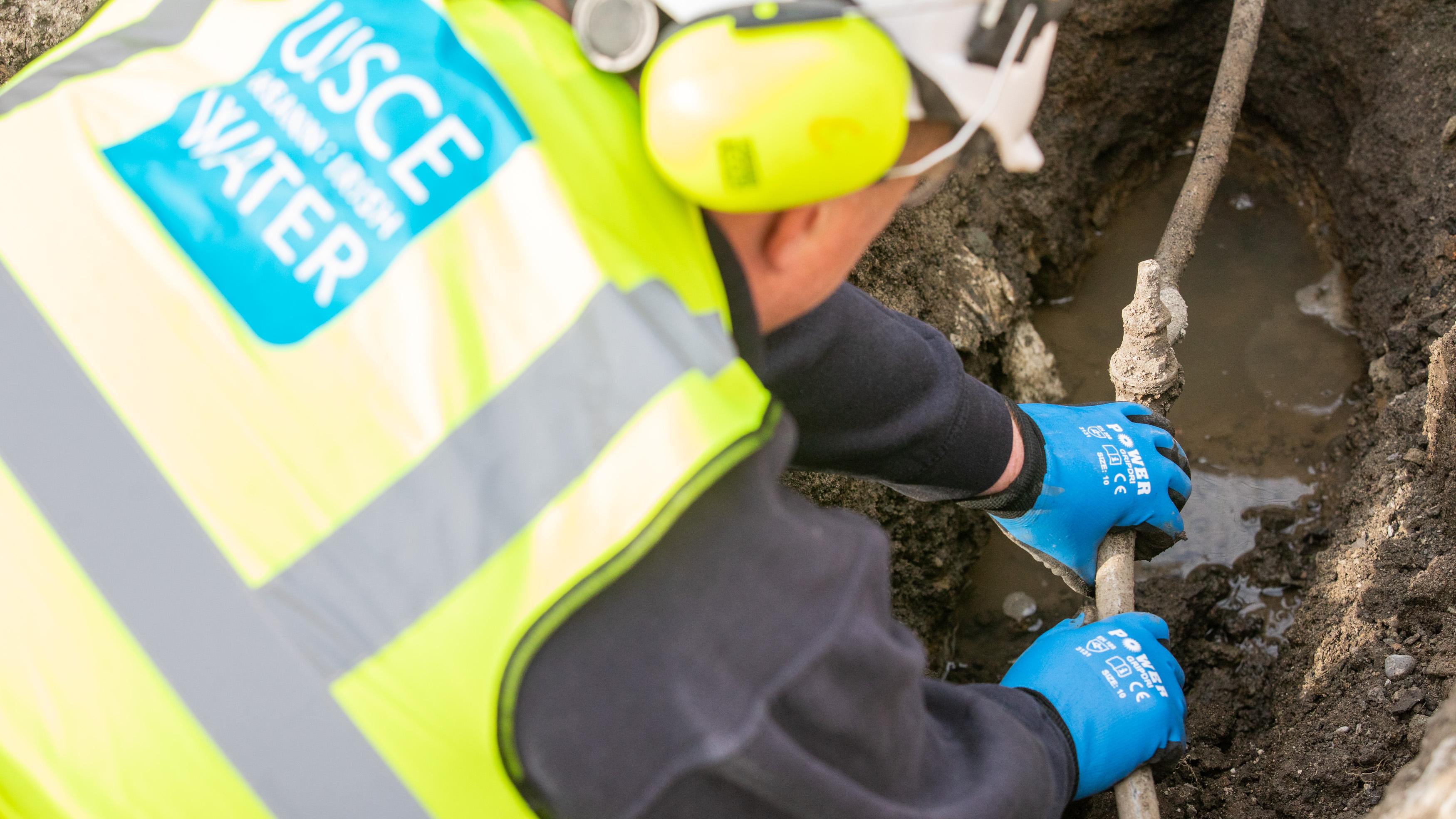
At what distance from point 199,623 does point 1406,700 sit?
1.64m

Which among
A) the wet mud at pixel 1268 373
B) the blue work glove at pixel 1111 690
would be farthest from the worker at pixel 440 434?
the wet mud at pixel 1268 373

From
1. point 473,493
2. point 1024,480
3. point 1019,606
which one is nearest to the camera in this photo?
point 473,493

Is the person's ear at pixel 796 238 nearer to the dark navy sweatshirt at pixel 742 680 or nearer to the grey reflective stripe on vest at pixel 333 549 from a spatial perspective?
the dark navy sweatshirt at pixel 742 680

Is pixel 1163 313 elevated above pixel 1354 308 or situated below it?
above

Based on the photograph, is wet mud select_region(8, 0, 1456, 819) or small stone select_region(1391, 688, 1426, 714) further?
wet mud select_region(8, 0, 1456, 819)

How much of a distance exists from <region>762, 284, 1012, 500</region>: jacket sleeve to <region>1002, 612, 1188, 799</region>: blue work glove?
0.96 feet

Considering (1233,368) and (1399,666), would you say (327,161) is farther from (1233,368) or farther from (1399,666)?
(1233,368)

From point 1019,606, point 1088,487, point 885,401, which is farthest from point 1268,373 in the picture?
point 885,401

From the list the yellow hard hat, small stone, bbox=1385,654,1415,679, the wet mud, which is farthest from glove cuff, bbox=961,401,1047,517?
the yellow hard hat

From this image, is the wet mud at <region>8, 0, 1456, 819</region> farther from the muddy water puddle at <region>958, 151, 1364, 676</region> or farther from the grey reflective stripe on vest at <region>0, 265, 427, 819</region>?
the grey reflective stripe on vest at <region>0, 265, 427, 819</region>

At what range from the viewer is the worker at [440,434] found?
758 millimetres

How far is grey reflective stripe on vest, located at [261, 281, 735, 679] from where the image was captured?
2.46 ft

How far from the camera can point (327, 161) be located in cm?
82

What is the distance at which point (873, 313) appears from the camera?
1.54m
